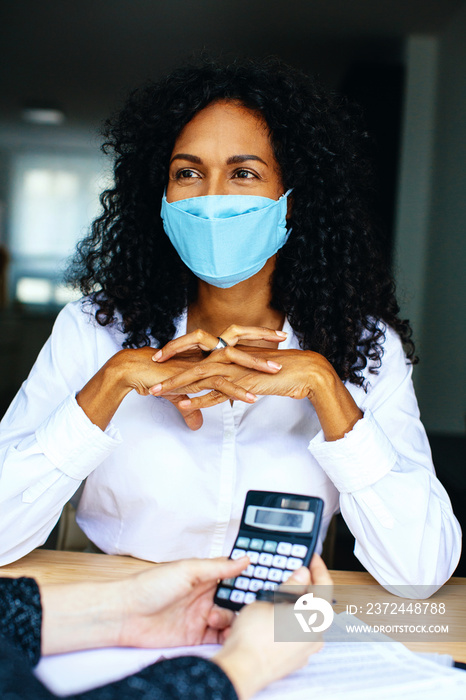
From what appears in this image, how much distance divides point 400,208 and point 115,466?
3284 millimetres

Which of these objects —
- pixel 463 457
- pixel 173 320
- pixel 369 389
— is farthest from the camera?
pixel 463 457

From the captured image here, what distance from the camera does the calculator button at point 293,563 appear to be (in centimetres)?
73

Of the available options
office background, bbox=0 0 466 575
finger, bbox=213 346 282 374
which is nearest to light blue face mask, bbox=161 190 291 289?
finger, bbox=213 346 282 374

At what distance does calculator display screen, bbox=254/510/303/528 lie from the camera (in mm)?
778

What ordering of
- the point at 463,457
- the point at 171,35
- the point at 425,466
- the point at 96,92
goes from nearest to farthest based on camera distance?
the point at 425,466 < the point at 463,457 < the point at 171,35 < the point at 96,92

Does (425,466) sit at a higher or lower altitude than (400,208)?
lower

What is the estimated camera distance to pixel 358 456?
1031mm

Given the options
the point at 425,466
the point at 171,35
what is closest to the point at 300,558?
the point at 425,466

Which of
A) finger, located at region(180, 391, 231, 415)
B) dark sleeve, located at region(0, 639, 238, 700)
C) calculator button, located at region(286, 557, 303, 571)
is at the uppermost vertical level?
finger, located at region(180, 391, 231, 415)

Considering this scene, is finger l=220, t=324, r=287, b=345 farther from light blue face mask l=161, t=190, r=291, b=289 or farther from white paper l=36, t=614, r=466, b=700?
white paper l=36, t=614, r=466, b=700

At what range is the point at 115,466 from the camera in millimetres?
1222

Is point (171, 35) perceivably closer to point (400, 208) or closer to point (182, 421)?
point (400, 208)

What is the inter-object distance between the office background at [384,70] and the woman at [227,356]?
1.54 meters

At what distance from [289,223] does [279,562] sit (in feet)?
2.68
